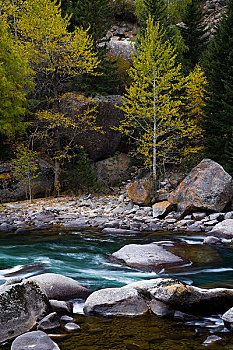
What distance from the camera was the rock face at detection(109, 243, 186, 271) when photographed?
18.5 feet

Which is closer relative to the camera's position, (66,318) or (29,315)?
(29,315)

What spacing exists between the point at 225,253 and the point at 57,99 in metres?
12.0

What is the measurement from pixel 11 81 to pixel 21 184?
5.35 metres

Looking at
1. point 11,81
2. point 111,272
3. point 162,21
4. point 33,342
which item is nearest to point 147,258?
point 111,272

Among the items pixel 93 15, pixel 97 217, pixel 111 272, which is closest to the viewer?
pixel 111 272

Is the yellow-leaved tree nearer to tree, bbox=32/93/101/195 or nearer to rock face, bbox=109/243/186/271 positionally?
tree, bbox=32/93/101/195

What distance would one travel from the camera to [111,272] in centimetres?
553

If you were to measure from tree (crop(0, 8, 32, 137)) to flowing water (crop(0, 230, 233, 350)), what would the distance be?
7437mm

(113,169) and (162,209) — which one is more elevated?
(113,169)

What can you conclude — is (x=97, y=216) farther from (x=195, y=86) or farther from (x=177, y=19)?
(x=177, y=19)

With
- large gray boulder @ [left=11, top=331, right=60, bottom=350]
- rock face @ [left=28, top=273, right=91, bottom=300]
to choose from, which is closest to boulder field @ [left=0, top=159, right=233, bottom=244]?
rock face @ [left=28, top=273, right=91, bottom=300]

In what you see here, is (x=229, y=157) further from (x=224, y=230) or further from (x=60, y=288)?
(x=60, y=288)

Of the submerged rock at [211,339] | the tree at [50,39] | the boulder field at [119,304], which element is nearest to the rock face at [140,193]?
the tree at [50,39]

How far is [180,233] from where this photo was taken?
9094 millimetres
